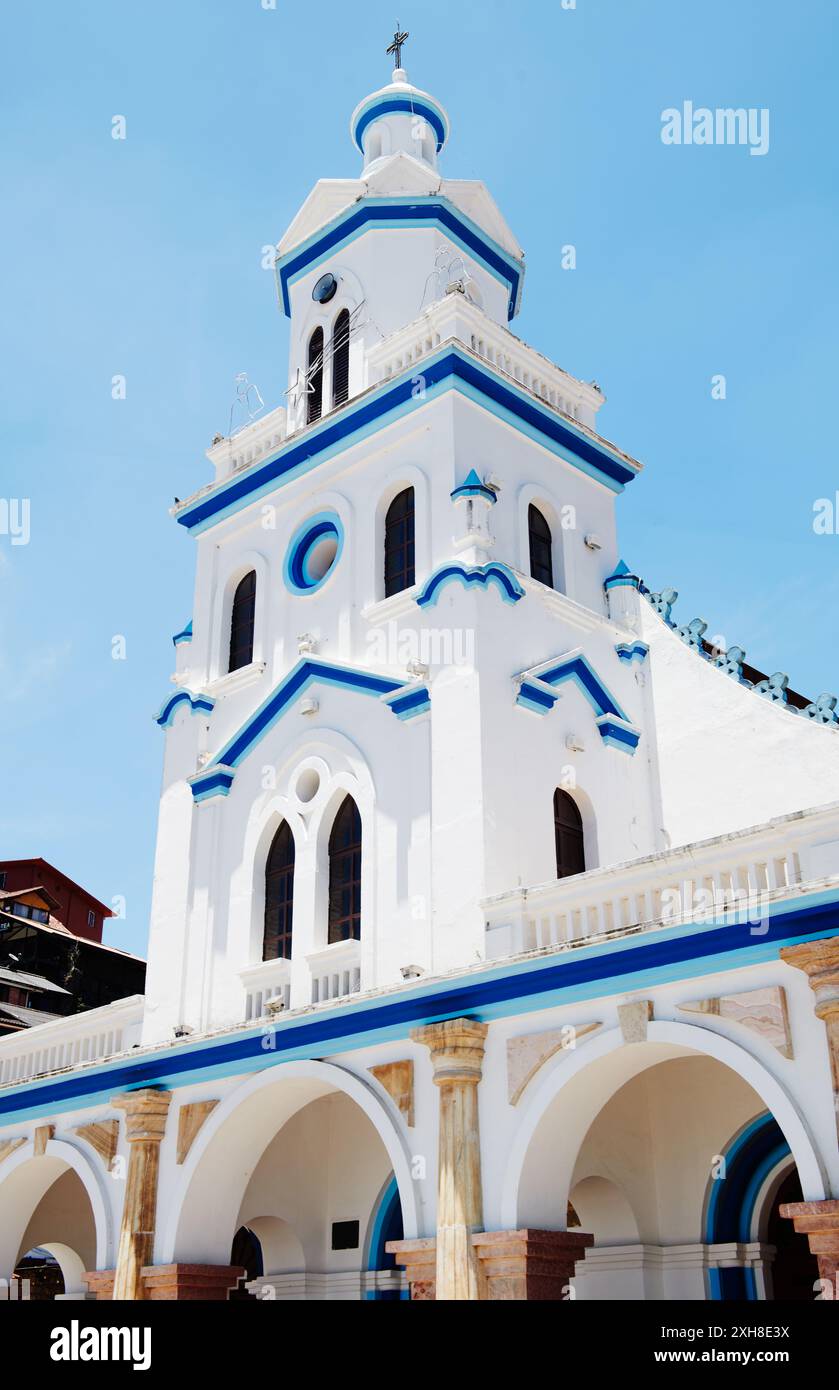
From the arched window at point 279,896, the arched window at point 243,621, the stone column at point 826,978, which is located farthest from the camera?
the arched window at point 243,621

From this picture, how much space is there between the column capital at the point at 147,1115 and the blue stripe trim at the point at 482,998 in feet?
0.54

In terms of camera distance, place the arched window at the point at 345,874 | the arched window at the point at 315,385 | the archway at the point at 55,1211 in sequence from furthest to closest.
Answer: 1. the arched window at the point at 315,385
2. the archway at the point at 55,1211
3. the arched window at the point at 345,874

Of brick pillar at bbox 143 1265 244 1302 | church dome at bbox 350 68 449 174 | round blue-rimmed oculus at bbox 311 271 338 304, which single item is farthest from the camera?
church dome at bbox 350 68 449 174

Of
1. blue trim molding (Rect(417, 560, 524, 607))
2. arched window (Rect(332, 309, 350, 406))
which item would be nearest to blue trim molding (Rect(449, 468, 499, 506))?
blue trim molding (Rect(417, 560, 524, 607))

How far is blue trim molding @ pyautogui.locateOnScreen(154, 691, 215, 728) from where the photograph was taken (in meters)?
17.7

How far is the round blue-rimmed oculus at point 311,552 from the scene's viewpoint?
17312 mm

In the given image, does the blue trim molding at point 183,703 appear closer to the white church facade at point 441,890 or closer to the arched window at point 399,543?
the white church facade at point 441,890

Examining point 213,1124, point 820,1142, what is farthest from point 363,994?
point 820,1142

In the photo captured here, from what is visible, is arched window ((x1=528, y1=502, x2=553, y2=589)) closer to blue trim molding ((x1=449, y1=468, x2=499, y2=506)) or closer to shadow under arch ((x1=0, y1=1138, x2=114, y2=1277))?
blue trim molding ((x1=449, y1=468, x2=499, y2=506))

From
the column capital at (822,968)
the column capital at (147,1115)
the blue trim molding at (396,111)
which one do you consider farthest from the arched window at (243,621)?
the column capital at (822,968)

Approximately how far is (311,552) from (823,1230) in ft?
35.4

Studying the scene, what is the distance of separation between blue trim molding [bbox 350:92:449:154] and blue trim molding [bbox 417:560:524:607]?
9.43 meters

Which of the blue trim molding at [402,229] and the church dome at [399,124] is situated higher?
the church dome at [399,124]

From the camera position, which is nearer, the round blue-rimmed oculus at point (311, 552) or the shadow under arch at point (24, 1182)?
the shadow under arch at point (24, 1182)
